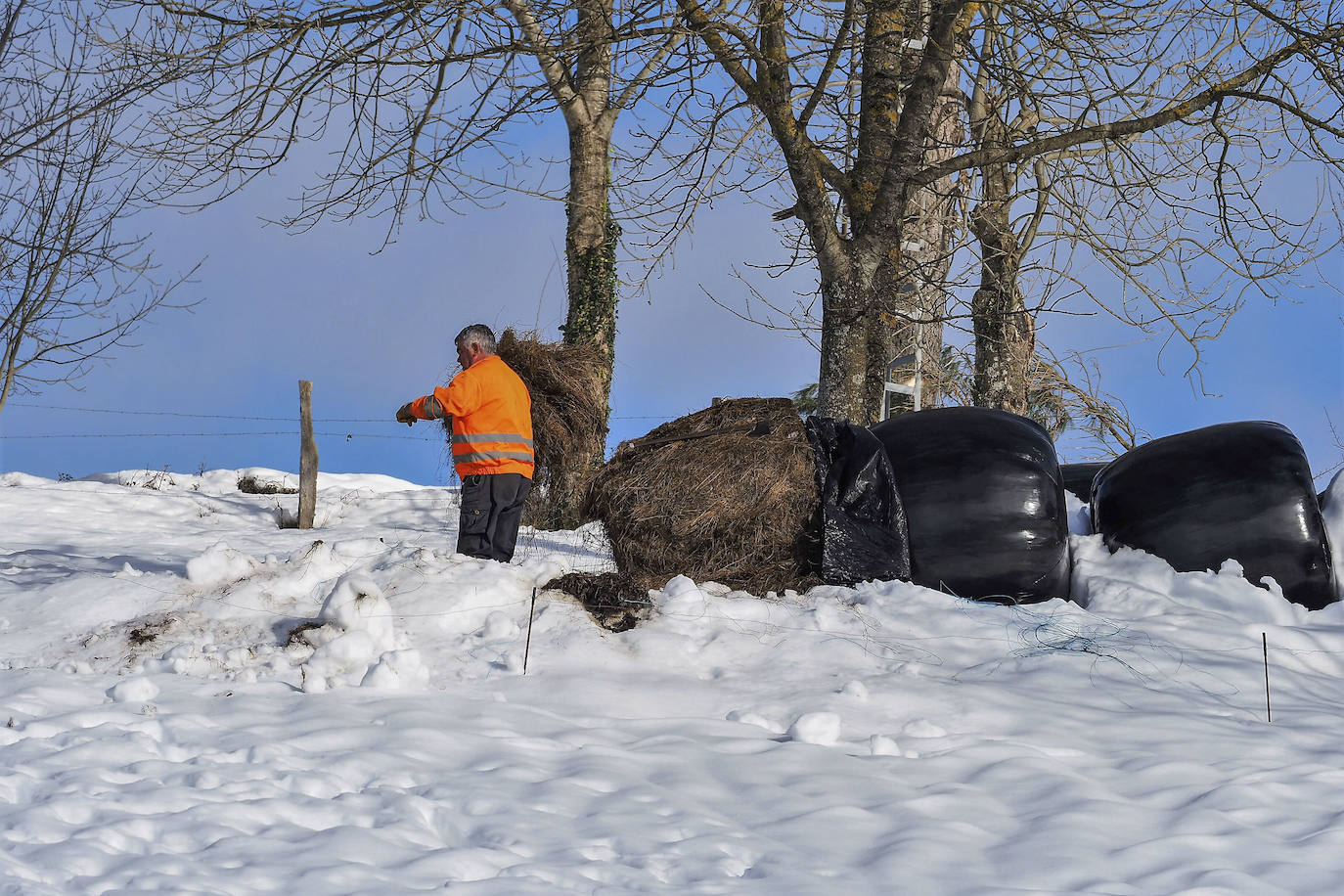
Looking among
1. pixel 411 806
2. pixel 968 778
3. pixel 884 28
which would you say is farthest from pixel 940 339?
pixel 411 806

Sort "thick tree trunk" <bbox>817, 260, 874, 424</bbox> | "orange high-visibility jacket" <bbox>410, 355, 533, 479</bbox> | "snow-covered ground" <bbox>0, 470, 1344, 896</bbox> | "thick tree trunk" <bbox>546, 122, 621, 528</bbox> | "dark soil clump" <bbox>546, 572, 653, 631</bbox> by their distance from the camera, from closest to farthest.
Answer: "snow-covered ground" <bbox>0, 470, 1344, 896</bbox> → "dark soil clump" <bbox>546, 572, 653, 631</bbox> → "orange high-visibility jacket" <bbox>410, 355, 533, 479</bbox> → "thick tree trunk" <bbox>817, 260, 874, 424</bbox> → "thick tree trunk" <bbox>546, 122, 621, 528</bbox>

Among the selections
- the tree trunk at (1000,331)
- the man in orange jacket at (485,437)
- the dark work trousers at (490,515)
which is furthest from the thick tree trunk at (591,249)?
the tree trunk at (1000,331)

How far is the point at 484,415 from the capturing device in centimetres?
816

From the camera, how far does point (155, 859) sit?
3416 millimetres

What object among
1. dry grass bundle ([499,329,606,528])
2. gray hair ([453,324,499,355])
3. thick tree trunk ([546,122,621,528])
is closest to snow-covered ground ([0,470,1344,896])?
dry grass bundle ([499,329,606,528])

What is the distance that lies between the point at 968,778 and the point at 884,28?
22.7 ft

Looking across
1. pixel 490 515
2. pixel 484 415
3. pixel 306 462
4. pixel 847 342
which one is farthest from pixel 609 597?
pixel 306 462

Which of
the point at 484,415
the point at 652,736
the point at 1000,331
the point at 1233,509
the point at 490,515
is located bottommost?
the point at 652,736

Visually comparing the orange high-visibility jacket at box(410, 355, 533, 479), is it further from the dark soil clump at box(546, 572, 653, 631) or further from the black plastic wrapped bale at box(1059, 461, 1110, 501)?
the black plastic wrapped bale at box(1059, 461, 1110, 501)

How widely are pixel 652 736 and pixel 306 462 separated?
1016cm

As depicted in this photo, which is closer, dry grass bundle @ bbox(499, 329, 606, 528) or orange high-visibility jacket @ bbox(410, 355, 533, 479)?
orange high-visibility jacket @ bbox(410, 355, 533, 479)

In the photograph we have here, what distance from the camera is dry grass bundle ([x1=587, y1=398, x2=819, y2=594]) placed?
7262 millimetres

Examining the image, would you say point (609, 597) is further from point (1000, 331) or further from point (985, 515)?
point (1000, 331)

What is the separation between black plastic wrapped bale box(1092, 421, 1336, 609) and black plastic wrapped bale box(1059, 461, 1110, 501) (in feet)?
4.43
